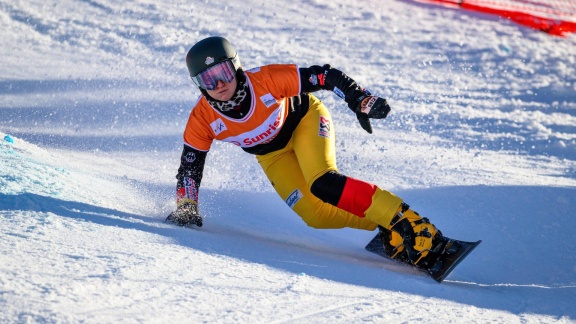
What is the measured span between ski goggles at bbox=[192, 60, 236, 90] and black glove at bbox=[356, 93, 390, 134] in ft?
2.33

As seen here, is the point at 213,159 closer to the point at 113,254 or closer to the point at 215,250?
the point at 215,250

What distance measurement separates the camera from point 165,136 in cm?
638

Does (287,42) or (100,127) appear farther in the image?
(287,42)

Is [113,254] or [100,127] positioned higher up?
[100,127]

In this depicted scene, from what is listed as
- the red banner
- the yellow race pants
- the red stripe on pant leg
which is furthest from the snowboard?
the red banner

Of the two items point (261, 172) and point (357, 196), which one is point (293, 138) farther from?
point (261, 172)

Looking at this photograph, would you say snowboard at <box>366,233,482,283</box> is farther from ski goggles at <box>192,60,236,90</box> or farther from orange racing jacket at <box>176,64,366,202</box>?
A: ski goggles at <box>192,60,236,90</box>

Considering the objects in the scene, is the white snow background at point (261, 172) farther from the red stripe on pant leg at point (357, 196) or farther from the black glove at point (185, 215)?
the red stripe on pant leg at point (357, 196)

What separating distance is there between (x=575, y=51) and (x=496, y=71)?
1.48m

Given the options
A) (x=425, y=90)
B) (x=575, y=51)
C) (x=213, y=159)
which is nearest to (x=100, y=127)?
(x=213, y=159)

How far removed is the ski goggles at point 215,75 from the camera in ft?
12.5

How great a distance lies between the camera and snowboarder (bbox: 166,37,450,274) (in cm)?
359

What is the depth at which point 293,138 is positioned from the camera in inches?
166

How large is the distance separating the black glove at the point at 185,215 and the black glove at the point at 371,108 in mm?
1035
